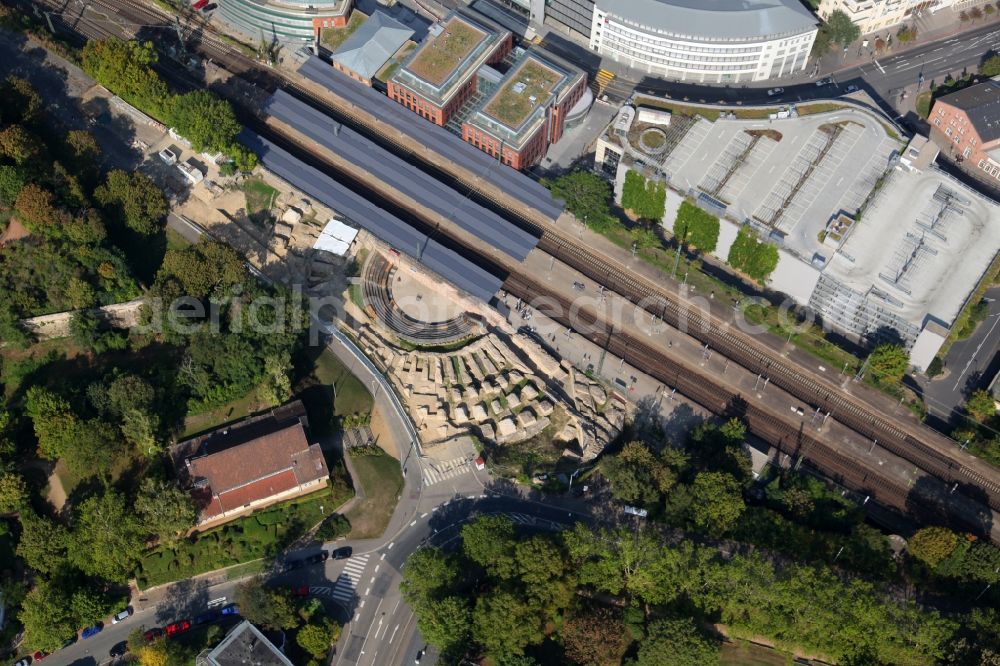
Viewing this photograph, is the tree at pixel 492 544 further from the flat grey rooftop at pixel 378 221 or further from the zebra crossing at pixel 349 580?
the flat grey rooftop at pixel 378 221

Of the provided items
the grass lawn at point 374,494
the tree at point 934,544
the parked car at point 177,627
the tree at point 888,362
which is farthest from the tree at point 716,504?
the parked car at point 177,627

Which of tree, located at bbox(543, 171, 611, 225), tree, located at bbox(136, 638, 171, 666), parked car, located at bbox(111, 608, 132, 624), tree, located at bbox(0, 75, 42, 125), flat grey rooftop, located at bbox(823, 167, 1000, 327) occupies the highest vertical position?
flat grey rooftop, located at bbox(823, 167, 1000, 327)

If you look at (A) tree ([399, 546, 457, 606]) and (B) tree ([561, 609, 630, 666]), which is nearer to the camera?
(B) tree ([561, 609, 630, 666])

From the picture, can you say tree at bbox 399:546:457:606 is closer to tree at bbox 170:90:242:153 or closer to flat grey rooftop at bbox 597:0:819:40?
tree at bbox 170:90:242:153

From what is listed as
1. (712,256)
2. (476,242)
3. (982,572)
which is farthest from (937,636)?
(476,242)

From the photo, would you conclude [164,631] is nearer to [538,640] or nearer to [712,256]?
[538,640]

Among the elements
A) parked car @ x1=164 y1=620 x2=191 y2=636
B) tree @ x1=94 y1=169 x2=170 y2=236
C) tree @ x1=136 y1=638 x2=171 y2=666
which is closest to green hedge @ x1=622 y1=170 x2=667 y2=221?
tree @ x1=94 y1=169 x2=170 y2=236

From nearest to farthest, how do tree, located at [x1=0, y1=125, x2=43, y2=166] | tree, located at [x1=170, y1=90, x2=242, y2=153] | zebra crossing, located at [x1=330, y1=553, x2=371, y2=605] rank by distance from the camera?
zebra crossing, located at [x1=330, y1=553, x2=371, y2=605]
tree, located at [x1=0, y1=125, x2=43, y2=166]
tree, located at [x1=170, y1=90, x2=242, y2=153]
